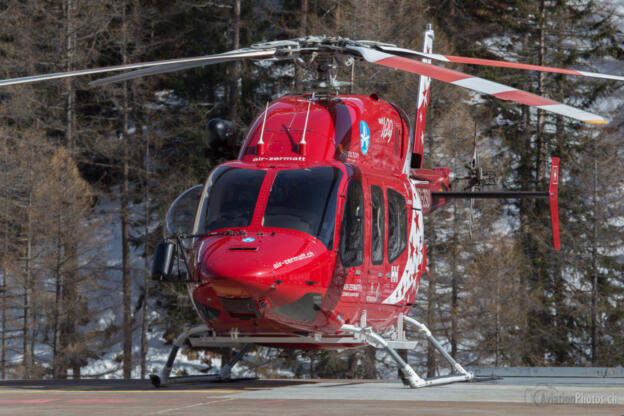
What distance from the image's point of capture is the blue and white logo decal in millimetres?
11259

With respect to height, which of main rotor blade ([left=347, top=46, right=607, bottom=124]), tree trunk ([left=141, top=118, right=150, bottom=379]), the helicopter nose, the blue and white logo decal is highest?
main rotor blade ([left=347, top=46, right=607, bottom=124])

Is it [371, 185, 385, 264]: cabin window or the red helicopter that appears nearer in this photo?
the red helicopter

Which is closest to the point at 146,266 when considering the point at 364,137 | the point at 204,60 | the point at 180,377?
the point at 180,377

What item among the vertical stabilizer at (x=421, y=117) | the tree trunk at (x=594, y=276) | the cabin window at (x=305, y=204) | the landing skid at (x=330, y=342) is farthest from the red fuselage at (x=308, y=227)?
the tree trunk at (x=594, y=276)

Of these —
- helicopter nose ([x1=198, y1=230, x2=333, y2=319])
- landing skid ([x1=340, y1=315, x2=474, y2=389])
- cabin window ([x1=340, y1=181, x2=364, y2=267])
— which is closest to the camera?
helicopter nose ([x1=198, y1=230, x2=333, y2=319])

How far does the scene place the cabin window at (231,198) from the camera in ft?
31.7

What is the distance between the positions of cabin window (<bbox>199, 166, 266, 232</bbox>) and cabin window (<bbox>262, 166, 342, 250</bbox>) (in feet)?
0.74

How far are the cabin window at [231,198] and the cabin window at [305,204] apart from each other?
225 millimetres

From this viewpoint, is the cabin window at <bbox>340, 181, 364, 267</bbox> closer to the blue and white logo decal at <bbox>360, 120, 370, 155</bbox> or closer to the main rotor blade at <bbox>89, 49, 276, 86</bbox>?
the blue and white logo decal at <bbox>360, 120, 370, 155</bbox>

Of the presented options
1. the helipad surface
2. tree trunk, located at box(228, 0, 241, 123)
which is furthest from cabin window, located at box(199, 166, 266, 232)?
tree trunk, located at box(228, 0, 241, 123)

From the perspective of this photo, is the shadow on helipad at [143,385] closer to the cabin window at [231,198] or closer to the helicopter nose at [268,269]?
the helicopter nose at [268,269]

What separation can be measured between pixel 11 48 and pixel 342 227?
2610 centimetres

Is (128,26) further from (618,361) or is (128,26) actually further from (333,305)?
(333,305)

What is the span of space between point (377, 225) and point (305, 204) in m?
1.33
